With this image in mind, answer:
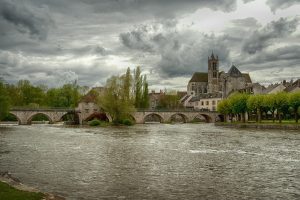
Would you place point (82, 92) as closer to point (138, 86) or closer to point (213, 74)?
point (138, 86)

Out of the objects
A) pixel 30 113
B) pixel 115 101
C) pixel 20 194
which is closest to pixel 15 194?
pixel 20 194

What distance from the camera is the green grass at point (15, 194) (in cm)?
1498

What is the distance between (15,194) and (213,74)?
581ft

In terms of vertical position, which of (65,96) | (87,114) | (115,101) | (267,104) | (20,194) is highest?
(65,96)

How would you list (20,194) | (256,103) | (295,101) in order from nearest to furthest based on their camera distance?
(20,194)
(295,101)
(256,103)

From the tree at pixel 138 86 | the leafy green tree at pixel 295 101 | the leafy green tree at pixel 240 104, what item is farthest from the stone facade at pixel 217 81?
the leafy green tree at pixel 295 101

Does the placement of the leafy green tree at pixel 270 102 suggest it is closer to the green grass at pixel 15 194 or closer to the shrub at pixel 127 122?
the shrub at pixel 127 122

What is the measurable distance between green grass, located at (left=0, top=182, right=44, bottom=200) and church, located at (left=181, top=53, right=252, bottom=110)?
128184mm

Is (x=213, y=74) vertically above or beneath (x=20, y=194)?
above

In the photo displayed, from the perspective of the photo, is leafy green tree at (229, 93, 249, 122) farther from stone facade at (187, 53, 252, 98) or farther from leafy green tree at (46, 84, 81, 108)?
leafy green tree at (46, 84, 81, 108)

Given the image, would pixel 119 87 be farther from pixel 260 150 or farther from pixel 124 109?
pixel 260 150

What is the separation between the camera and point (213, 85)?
7372 inches

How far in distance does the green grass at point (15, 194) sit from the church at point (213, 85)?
128 metres

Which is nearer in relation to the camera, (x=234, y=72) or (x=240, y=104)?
(x=240, y=104)
